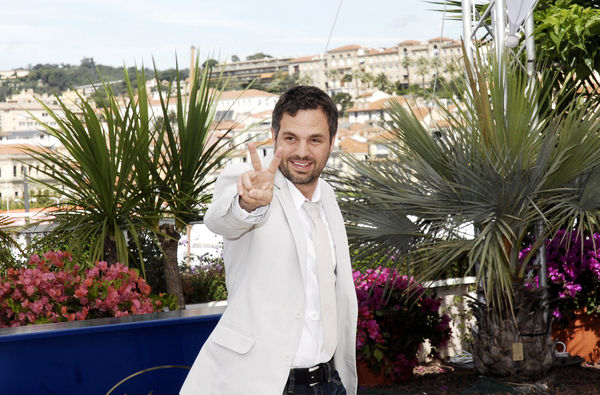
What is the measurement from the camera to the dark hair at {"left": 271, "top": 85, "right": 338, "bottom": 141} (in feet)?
6.32

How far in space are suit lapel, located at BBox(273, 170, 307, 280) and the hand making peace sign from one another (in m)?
0.16

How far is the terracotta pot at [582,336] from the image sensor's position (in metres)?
6.05

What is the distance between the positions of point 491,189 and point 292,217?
2252 millimetres

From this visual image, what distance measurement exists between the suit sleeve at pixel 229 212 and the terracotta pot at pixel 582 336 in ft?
16.1

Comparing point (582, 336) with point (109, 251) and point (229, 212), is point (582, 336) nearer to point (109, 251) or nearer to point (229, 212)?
point (109, 251)

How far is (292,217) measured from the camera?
73.2 inches

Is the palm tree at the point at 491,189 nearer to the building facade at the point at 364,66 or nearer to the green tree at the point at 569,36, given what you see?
the green tree at the point at 569,36

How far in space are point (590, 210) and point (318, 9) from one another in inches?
6343

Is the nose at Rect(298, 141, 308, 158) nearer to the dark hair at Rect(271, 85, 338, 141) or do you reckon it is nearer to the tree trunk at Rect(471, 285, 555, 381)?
the dark hair at Rect(271, 85, 338, 141)

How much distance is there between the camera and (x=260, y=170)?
1.72 m

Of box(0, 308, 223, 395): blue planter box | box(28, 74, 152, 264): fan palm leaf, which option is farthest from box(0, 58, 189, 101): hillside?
box(0, 308, 223, 395): blue planter box

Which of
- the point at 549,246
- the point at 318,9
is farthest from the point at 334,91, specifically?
the point at 549,246

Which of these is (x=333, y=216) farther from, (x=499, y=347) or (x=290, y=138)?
(x=499, y=347)

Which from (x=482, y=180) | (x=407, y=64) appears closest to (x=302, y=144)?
(x=482, y=180)
